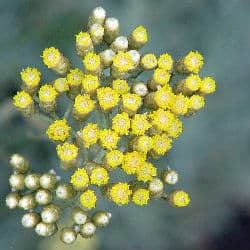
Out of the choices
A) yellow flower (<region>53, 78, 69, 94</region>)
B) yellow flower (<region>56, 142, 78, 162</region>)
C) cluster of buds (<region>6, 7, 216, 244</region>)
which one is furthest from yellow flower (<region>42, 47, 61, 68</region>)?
yellow flower (<region>56, 142, 78, 162</region>)

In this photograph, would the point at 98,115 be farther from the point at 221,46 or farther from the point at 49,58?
the point at 221,46

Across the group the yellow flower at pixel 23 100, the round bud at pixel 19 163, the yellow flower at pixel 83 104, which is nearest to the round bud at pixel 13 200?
the round bud at pixel 19 163

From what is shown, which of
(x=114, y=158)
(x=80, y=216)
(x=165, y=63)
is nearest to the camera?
(x=114, y=158)

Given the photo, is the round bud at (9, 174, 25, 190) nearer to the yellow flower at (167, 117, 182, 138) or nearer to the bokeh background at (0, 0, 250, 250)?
the bokeh background at (0, 0, 250, 250)

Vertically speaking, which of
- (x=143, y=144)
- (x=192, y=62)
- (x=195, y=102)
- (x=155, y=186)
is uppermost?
(x=192, y=62)

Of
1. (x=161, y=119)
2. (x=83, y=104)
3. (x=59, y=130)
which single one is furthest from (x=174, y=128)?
(x=59, y=130)

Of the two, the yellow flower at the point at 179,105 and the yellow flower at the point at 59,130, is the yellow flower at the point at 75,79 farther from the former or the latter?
the yellow flower at the point at 179,105

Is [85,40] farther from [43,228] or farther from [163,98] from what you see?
[43,228]
